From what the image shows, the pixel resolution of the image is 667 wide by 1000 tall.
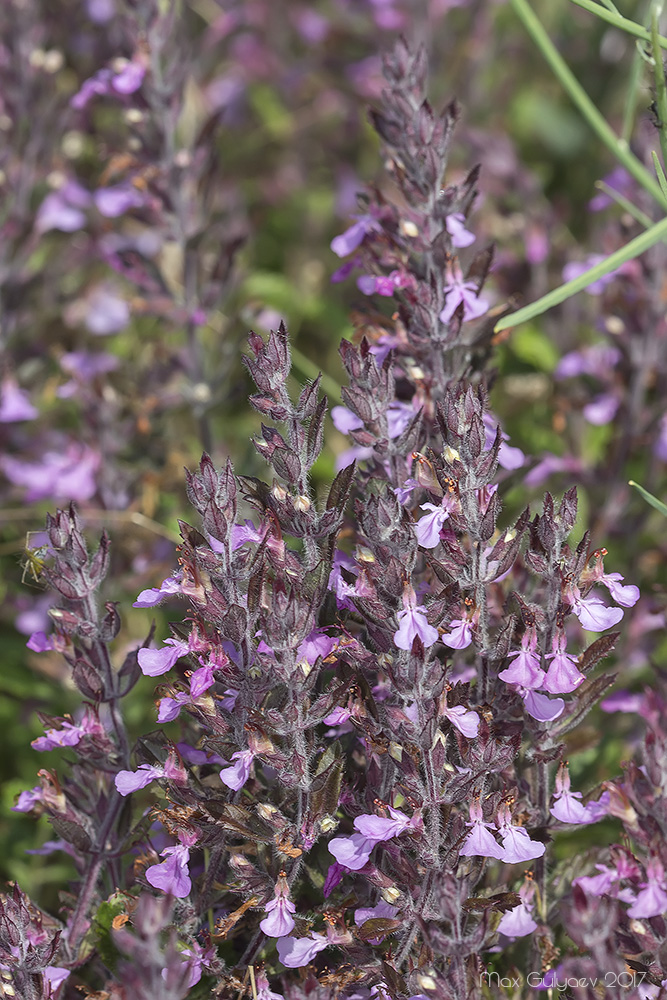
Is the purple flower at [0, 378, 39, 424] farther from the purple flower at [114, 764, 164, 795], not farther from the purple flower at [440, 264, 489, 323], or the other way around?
the purple flower at [114, 764, 164, 795]

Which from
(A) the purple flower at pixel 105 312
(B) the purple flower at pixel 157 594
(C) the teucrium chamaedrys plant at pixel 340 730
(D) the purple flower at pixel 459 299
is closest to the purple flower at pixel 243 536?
(C) the teucrium chamaedrys plant at pixel 340 730

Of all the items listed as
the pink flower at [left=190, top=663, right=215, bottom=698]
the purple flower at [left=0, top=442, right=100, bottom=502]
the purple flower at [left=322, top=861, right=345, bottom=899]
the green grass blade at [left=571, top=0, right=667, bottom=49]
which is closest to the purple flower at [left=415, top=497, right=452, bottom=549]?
the pink flower at [left=190, top=663, right=215, bottom=698]

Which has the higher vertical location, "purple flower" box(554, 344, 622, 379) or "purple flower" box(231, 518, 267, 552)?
"purple flower" box(231, 518, 267, 552)

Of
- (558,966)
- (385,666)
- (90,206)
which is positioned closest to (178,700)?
(385,666)

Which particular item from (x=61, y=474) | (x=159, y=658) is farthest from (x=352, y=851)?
(x=61, y=474)

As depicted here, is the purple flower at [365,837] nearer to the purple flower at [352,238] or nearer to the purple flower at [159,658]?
the purple flower at [159,658]

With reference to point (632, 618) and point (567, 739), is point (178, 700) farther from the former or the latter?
point (632, 618)
